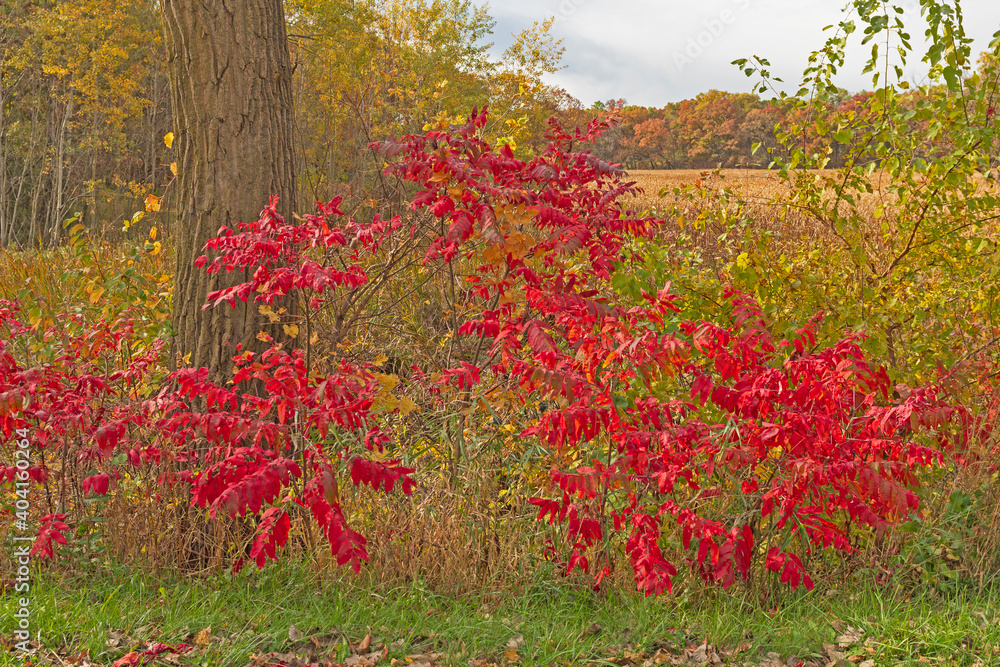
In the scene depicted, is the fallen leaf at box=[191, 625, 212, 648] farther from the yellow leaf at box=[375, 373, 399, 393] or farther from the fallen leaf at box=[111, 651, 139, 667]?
the yellow leaf at box=[375, 373, 399, 393]

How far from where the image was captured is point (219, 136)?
3775 mm

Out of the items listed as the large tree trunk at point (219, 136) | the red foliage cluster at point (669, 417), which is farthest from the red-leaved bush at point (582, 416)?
the large tree trunk at point (219, 136)

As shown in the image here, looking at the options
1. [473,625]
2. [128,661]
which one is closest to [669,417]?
[473,625]

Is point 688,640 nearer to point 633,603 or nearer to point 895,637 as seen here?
point 633,603

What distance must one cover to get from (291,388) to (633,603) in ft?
6.10

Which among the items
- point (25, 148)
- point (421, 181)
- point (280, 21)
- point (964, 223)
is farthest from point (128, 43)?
point (964, 223)

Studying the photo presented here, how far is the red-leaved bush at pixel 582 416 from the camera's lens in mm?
2906

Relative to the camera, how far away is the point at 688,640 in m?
2.92

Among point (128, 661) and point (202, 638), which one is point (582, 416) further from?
point (128, 661)

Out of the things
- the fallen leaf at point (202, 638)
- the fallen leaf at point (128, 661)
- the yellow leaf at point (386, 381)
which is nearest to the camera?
the fallen leaf at point (128, 661)

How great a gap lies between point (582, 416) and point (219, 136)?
2546 millimetres

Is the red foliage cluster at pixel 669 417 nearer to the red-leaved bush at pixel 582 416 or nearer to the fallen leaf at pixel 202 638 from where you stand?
the red-leaved bush at pixel 582 416

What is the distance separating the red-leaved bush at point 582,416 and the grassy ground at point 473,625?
0.18 m

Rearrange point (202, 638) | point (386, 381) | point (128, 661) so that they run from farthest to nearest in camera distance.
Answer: point (386, 381) < point (202, 638) < point (128, 661)
